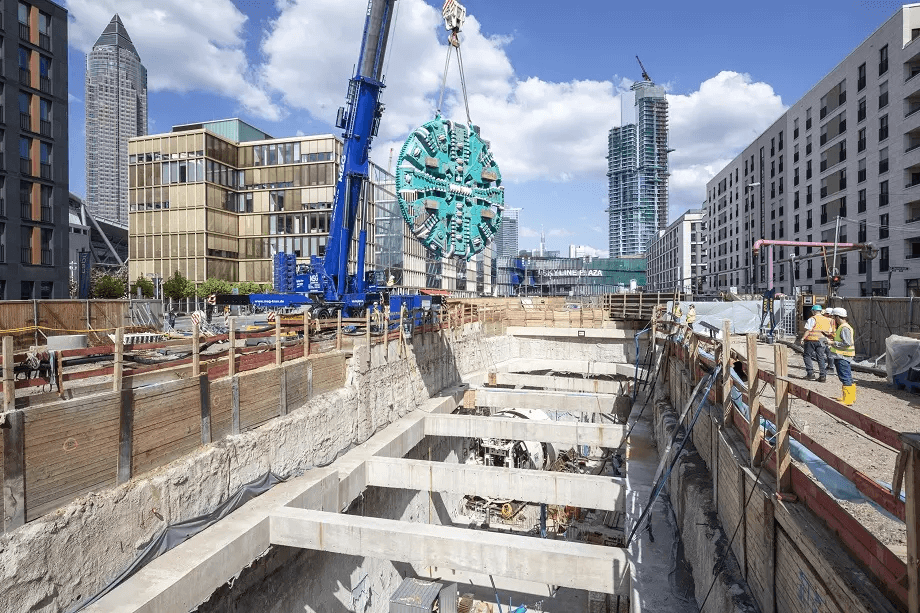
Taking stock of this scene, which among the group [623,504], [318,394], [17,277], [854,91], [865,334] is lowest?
[623,504]

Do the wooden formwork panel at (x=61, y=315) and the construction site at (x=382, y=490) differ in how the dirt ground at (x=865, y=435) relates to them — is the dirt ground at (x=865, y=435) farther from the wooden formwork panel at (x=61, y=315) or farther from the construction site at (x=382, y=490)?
the wooden formwork panel at (x=61, y=315)

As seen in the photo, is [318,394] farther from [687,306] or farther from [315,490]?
[687,306]

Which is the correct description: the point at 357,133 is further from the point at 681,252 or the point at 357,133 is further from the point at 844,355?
the point at 681,252

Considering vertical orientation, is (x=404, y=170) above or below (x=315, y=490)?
above

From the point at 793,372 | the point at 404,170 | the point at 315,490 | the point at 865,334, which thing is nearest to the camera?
the point at 315,490

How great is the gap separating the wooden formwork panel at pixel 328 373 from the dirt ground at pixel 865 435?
833cm

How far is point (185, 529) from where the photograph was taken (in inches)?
295

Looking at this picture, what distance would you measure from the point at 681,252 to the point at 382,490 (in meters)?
83.2

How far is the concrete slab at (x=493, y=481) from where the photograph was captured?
1067 centimetres

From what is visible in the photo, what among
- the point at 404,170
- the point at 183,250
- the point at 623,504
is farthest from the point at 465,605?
the point at 183,250

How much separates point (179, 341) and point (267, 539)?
459 cm

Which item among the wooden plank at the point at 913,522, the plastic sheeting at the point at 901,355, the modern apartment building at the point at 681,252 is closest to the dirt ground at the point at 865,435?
the plastic sheeting at the point at 901,355

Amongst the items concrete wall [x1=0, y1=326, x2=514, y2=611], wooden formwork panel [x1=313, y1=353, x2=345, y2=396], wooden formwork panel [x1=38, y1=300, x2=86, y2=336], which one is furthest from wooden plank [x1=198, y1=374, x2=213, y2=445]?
wooden formwork panel [x1=38, y1=300, x2=86, y2=336]

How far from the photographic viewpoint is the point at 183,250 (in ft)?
171
